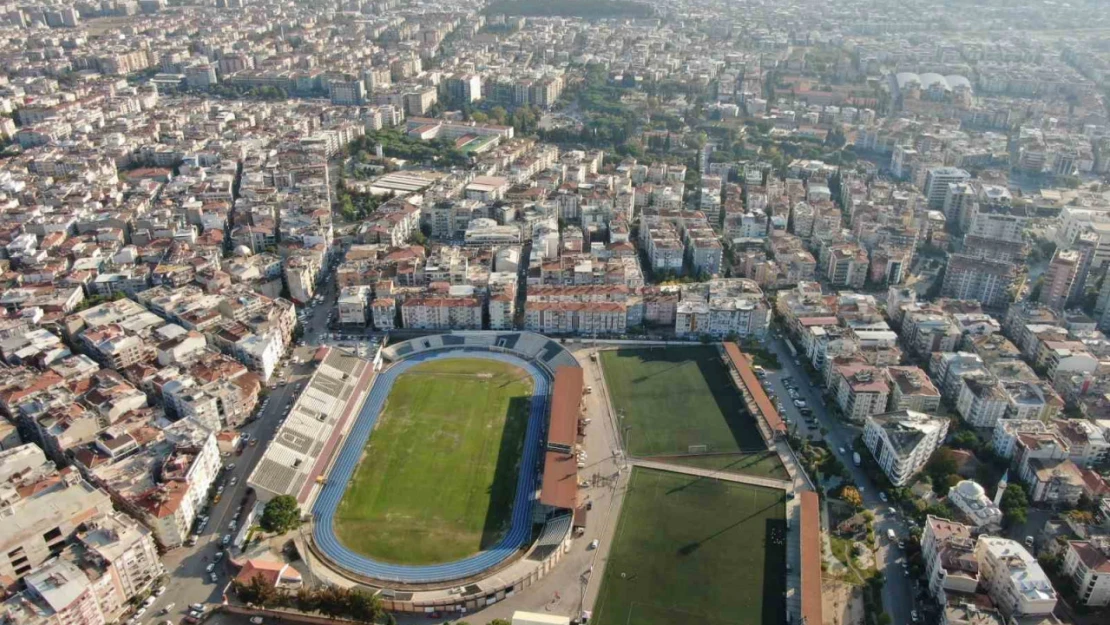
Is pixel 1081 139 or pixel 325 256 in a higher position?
pixel 1081 139

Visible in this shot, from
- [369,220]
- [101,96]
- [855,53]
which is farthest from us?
[855,53]

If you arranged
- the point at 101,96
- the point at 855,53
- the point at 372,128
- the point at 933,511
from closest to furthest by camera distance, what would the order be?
the point at 933,511, the point at 372,128, the point at 101,96, the point at 855,53

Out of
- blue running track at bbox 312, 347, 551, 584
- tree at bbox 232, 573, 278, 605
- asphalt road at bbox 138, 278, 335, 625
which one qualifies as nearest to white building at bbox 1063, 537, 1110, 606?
blue running track at bbox 312, 347, 551, 584

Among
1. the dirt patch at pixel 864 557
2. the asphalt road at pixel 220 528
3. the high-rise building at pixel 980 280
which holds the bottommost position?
the asphalt road at pixel 220 528

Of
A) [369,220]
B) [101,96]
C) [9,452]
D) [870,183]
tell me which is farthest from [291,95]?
[9,452]

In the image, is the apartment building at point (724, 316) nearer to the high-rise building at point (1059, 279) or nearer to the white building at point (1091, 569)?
the high-rise building at point (1059, 279)

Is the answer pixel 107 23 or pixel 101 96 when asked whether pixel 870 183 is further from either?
pixel 107 23

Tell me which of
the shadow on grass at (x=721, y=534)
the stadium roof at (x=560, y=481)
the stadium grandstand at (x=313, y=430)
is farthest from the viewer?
the stadium grandstand at (x=313, y=430)

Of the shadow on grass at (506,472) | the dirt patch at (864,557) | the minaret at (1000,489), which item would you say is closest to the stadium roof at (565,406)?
the shadow on grass at (506,472)
